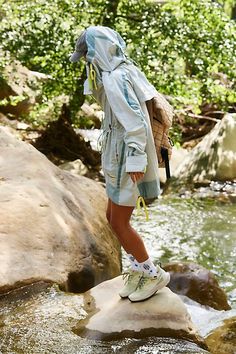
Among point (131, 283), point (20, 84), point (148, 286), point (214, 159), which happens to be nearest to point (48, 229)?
point (131, 283)

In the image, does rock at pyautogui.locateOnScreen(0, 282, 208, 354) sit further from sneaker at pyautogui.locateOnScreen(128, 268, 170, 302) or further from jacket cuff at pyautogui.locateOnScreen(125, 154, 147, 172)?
jacket cuff at pyautogui.locateOnScreen(125, 154, 147, 172)

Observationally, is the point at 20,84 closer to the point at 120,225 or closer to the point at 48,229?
the point at 48,229

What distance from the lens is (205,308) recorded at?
4137 mm

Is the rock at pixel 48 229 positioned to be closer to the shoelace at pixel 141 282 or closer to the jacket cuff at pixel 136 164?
the shoelace at pixel 141 282

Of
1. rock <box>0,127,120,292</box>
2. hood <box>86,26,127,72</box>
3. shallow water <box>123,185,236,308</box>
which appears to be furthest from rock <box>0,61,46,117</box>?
hood <box>86,26,127,72</box>

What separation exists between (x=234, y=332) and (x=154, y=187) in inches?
41.7

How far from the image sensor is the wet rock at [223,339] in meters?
3.11

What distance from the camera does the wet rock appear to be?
3.11 m

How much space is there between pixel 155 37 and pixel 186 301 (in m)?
4.89

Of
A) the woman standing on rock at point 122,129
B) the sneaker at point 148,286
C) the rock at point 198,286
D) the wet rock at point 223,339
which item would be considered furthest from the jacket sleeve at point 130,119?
the rock at point 198,286

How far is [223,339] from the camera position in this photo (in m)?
3.25

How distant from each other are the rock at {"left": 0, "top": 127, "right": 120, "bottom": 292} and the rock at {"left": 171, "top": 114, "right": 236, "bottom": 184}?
4091 mm

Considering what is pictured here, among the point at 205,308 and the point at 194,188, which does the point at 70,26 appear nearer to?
the point at 194,188

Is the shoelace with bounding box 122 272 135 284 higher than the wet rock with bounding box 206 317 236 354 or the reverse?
higher
